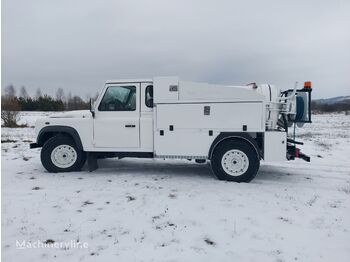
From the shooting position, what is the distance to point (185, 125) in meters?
6.14

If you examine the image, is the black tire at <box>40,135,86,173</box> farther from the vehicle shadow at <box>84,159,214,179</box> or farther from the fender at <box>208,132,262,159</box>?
the fender at <box>208,132,262,159</box>

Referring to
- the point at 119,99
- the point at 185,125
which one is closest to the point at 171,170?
the point at 185,125

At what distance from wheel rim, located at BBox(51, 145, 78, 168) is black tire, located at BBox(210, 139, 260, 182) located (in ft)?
11.8

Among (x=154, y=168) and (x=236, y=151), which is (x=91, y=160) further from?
(x=236, y=151)

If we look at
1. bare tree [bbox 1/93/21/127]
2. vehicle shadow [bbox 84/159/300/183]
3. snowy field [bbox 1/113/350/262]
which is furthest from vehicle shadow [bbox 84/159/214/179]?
bare tree [bbox 1/93/21/127]

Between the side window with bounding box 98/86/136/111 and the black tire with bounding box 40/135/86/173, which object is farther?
the black tire with bounding box 40/135/86/173

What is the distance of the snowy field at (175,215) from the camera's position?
317cm

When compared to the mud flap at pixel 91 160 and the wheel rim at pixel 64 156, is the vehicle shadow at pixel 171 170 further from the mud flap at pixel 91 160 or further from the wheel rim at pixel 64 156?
the wheel rim at pixel 64 156

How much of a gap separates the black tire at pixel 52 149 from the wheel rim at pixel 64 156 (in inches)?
2.1

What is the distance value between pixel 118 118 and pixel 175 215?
3.16m

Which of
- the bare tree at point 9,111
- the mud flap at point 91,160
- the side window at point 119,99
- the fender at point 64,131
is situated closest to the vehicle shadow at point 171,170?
the mud flap at point 91,160

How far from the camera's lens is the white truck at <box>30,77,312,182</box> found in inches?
232

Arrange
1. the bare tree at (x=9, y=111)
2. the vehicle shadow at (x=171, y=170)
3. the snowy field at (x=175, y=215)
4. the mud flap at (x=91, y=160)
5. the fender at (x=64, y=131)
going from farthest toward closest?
1. the bare tree at (x=9, y=111)
2. the mud flap at (x=91, y=160)
3. the vehicle shadow at (x=171, y=170)
4. the fender at (x=64, y=131)
5. the snowy field at (x=175, y=215)

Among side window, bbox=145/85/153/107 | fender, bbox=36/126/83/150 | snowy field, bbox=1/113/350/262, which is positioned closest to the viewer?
snowy field, bbox=1/113/350/262
